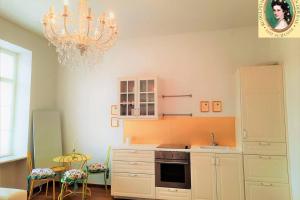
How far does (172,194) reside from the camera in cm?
353

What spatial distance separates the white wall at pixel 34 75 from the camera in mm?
3707

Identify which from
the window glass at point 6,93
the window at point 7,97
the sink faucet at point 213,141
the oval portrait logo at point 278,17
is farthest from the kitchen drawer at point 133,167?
the oval portrait logo at point 278,17

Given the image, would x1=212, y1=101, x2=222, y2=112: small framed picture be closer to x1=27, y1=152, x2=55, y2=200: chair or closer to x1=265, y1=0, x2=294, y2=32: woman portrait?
x1=265, y1=0, x2=294, y2=32: woman portrait

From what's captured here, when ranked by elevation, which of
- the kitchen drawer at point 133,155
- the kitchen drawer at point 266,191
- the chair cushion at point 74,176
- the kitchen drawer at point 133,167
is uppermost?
the kitchen drawer at point 133,155

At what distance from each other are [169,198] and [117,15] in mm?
2989

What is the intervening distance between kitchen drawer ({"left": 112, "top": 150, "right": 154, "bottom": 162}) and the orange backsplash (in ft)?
1.84

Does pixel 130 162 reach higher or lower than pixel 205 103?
lower

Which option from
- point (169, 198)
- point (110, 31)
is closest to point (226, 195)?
point (169, 198)

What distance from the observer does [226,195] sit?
10.9ft

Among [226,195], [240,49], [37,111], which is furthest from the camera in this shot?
[37,111]

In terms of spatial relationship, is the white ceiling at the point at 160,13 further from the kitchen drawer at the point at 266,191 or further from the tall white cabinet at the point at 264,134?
the kitchen drawer at the point at 266,191

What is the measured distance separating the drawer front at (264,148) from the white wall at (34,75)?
3.75 metres

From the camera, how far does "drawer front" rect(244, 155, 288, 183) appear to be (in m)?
3.13

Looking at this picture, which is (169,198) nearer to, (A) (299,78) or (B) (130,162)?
(B) (130,162)
